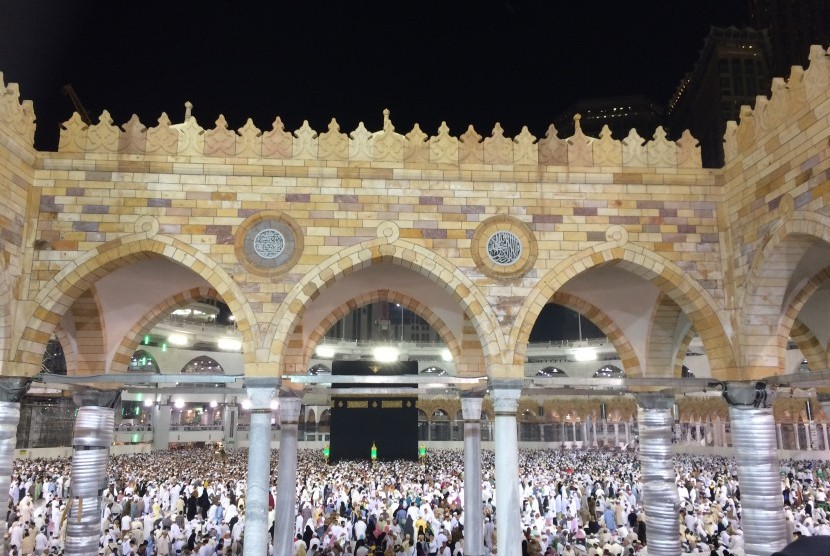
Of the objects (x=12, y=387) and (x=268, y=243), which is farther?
(x=268, y=243)

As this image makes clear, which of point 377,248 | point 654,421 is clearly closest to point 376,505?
point 654,421

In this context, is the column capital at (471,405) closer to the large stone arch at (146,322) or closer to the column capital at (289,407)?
the column capital at (289,407)

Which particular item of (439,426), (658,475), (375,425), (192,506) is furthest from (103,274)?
(439,426)

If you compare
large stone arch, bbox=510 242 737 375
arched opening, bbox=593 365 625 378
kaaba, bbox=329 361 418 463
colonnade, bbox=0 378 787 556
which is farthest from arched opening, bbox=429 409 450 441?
large stone arch, bbox=510 242 737 375

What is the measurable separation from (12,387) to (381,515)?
21.4 feet

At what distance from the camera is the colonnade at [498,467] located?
24.7 feet

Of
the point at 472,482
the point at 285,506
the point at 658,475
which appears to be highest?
the point at 658,475

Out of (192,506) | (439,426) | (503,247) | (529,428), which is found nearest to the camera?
(503,247)

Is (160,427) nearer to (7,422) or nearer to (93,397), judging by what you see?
(93,397)

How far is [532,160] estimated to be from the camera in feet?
28.2

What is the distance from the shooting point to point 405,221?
8.34 m

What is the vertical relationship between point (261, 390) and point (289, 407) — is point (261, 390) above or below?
above

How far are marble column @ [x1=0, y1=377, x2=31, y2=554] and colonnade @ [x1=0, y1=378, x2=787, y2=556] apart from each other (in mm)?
11

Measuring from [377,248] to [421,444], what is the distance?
3145 cm
